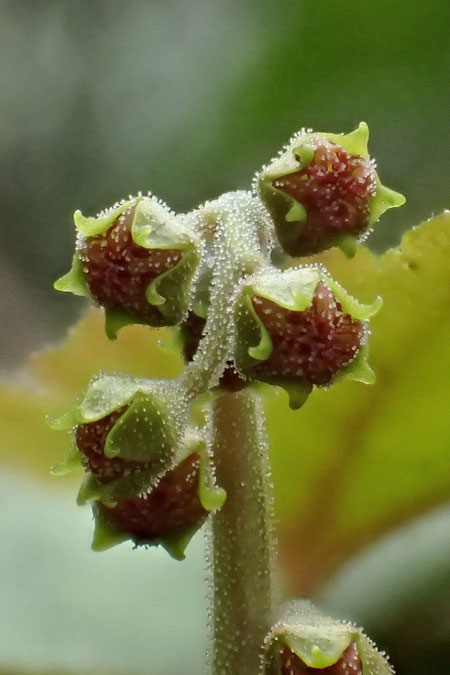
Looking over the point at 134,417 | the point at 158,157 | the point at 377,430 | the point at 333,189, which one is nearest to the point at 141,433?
the point at 134,417

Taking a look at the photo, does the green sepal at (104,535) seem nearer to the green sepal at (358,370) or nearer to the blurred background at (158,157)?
the green sepal at (358,370)

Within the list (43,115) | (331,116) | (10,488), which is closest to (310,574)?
(10,488)

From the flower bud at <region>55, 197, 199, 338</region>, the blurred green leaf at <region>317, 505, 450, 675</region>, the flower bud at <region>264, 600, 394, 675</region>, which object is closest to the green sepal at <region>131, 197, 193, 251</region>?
the flower bud at <region>55, 197, 199, 338</region>

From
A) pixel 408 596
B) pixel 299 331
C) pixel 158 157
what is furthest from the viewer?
pixel 158 157

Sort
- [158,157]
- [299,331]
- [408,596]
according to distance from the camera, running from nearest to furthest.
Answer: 1. [299,331]
2. [408,596]
3. [158,157]

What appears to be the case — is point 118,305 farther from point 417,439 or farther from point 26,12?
point 26,12

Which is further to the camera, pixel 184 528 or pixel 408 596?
pixel 408 596

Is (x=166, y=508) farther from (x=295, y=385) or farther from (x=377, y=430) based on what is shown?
(x=377, y=430)

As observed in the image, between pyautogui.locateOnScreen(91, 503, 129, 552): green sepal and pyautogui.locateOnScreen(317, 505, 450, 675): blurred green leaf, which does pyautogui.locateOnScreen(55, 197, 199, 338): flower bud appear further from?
pyautogui.locateOnScreen(317, 505, 450, 675): blurred green leaf
